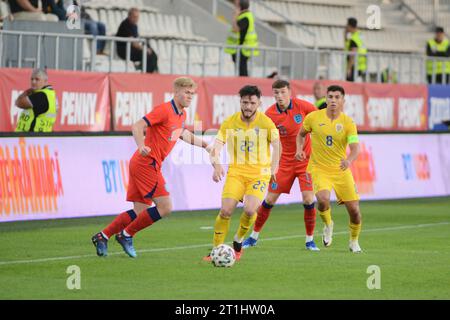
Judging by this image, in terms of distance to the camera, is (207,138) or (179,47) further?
(179,47)

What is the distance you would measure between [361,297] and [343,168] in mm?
4383

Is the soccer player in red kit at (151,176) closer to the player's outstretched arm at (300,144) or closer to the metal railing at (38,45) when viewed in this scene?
the player's outstretched arm at (300,144)

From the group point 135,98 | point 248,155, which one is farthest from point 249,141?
point 135,98

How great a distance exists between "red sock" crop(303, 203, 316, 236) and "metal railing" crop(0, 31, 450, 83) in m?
7.67

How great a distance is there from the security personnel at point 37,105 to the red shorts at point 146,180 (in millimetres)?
6065

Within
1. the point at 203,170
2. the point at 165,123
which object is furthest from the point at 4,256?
the point at 203,170

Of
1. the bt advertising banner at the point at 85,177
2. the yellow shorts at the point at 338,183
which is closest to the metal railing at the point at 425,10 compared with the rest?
the bt advertising banner at the point at 85,177

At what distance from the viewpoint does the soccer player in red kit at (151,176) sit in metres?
15.0

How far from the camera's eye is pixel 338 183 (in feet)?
54.0

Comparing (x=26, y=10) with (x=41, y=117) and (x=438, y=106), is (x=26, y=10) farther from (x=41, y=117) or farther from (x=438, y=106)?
(x=438, y=106)
